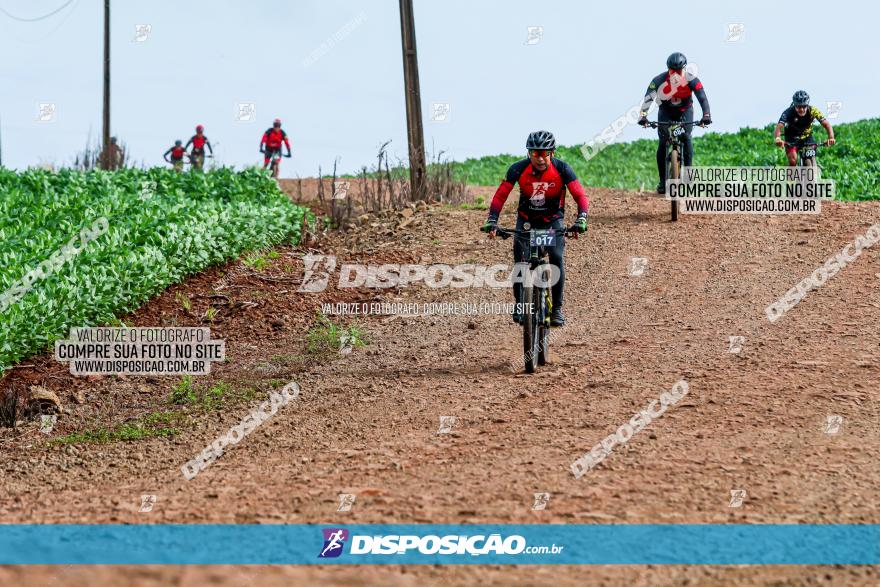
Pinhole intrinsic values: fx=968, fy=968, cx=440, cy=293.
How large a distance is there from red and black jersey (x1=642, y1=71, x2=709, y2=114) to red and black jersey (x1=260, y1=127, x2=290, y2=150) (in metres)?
13.7

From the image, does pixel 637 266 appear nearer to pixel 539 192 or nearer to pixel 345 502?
pixel 539 192

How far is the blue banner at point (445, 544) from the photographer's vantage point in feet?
16.7

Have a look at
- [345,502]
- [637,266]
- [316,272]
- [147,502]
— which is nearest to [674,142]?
[637,266]

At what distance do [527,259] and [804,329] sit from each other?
3831 millimetres

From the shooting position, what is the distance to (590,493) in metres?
A: 6.28

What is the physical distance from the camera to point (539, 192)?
32.0 ft

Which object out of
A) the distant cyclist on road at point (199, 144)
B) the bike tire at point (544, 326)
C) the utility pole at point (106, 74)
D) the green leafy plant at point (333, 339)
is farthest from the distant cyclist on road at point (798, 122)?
the utility pole at point (106, 74)

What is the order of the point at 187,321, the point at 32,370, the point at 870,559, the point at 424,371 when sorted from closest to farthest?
the point at 870,559
the point at 424,371
the point at 32,370
the point at 187,321

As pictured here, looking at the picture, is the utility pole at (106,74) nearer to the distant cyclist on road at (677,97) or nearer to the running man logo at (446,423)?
the distant cyclist on road at (677,97)

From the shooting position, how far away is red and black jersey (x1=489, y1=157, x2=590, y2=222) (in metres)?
9.71

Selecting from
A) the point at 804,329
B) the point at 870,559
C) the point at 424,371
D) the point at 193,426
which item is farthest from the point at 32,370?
the point at 870,559

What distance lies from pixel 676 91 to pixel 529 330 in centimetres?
775

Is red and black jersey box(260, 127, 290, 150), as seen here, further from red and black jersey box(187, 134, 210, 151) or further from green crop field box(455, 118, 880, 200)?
green crop field box(455, 118, 880, 200)

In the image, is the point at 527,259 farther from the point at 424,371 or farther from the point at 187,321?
the point at 187,321
